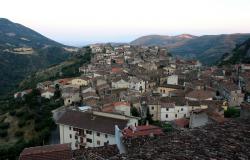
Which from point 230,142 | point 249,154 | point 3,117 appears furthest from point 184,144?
point 3,117

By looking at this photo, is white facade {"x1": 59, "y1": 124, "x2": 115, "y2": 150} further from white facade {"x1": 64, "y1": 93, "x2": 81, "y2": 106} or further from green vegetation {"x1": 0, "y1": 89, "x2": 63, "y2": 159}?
white facade {"x1": 64, "y1": 93, "x2": 81, "y2": 106}

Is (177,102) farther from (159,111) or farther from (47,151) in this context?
(47,151)

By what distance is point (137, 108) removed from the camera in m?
44.8

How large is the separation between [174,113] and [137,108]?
5.16 metres

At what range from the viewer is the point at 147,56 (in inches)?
3767

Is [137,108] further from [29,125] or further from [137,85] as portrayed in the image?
[29,125]

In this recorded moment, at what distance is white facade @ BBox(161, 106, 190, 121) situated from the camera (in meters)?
43.2

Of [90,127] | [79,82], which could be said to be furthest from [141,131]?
[79,82]

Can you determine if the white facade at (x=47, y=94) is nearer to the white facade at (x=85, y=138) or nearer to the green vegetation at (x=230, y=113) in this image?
the white facade at (x=85, y=138)

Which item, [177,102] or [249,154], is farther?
[177,102]

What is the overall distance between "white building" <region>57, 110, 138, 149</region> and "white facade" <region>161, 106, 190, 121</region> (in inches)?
399

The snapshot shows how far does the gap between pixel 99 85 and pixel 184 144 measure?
2130 inches

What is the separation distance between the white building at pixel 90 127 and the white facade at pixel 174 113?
33.2ft

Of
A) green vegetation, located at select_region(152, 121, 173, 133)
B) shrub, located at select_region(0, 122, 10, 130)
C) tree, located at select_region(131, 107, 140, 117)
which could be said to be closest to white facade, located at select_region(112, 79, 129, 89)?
tree, located at select_region(131, 107, 140, 117)
